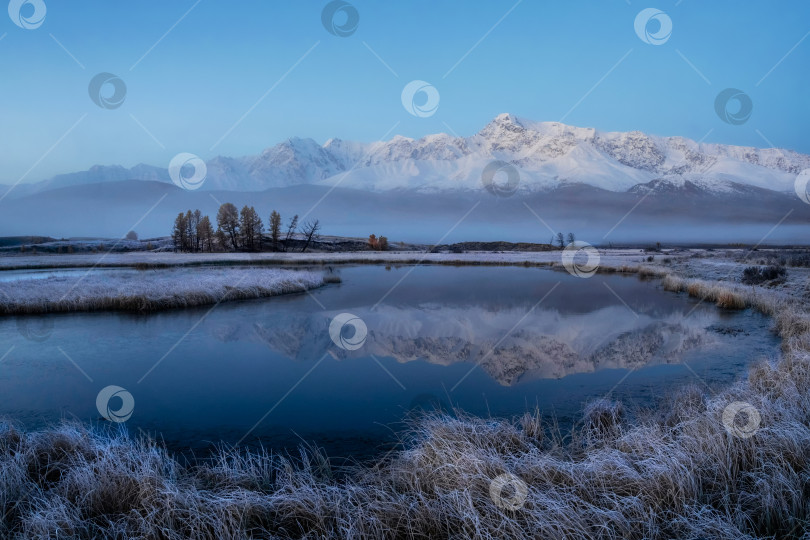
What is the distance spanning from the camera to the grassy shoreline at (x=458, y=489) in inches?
163

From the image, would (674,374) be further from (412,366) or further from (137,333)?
(137,333)

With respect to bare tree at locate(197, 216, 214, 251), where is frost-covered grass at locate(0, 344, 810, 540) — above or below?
below

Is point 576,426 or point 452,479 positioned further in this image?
point 576,426

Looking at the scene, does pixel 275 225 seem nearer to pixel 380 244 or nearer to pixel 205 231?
pixel 205 231

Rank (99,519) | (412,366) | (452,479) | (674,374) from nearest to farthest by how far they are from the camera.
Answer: (99,519) → (452,479) → (674,374) → (412,366)

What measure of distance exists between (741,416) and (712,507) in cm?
280

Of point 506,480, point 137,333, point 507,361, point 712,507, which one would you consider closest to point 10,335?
point 137,333

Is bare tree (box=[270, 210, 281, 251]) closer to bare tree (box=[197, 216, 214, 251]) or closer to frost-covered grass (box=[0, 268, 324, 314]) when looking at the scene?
bare tree (box=[197, 216, 214, 251])

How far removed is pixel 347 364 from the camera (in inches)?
468

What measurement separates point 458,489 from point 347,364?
24.0 ft

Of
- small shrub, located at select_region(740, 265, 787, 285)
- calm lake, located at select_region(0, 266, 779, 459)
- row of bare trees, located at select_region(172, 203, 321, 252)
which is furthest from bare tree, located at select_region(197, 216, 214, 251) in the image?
small shrub, located at select_region(740, 265, 787, 285)

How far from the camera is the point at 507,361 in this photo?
468 inches

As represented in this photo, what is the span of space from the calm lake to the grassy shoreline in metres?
1.46

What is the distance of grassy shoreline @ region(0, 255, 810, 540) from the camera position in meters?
4.14
